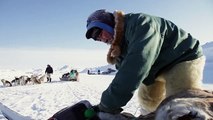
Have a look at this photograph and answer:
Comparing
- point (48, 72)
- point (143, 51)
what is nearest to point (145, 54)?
point (143, 51)

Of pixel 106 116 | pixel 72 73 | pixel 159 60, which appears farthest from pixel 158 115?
pixel 72 73

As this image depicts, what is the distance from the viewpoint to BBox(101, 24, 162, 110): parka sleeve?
2.42m

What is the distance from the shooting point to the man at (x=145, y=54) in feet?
8.05

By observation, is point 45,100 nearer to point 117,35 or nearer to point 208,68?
point 117,35

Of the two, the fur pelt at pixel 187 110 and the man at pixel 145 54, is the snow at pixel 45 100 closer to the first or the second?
the man at pixel 145 54

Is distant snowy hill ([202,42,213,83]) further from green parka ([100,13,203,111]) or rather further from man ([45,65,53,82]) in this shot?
green parka ([100,13,203,111])

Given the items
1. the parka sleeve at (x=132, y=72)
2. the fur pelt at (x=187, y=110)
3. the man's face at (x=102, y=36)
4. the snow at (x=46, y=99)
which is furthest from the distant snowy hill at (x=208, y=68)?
the fur pelt at (x=187, y=110)

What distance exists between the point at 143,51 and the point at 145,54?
0.03 m

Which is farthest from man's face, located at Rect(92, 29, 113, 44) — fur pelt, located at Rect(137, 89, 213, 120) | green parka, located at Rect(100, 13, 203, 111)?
fur pelt, located at Rect(137, 89, 213, 120)

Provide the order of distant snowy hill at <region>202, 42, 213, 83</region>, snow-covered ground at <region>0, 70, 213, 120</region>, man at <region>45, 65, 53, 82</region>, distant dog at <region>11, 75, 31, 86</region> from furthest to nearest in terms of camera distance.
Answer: distant snowy hill at <region>202, 42, 213, 83</region> < man at <region>45, 65, 53, 82</region> < distant dog at <region>11, 75, 31, 86</region> < snow-covered ground at <region>0, 70, 213, 120</region>

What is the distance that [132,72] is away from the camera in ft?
7.98

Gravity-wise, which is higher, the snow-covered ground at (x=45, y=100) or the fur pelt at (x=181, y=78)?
the fur pelt at (x=181, y=78)

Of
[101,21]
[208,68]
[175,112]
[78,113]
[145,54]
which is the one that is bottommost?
[208,68]

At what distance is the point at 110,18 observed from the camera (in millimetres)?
2998
